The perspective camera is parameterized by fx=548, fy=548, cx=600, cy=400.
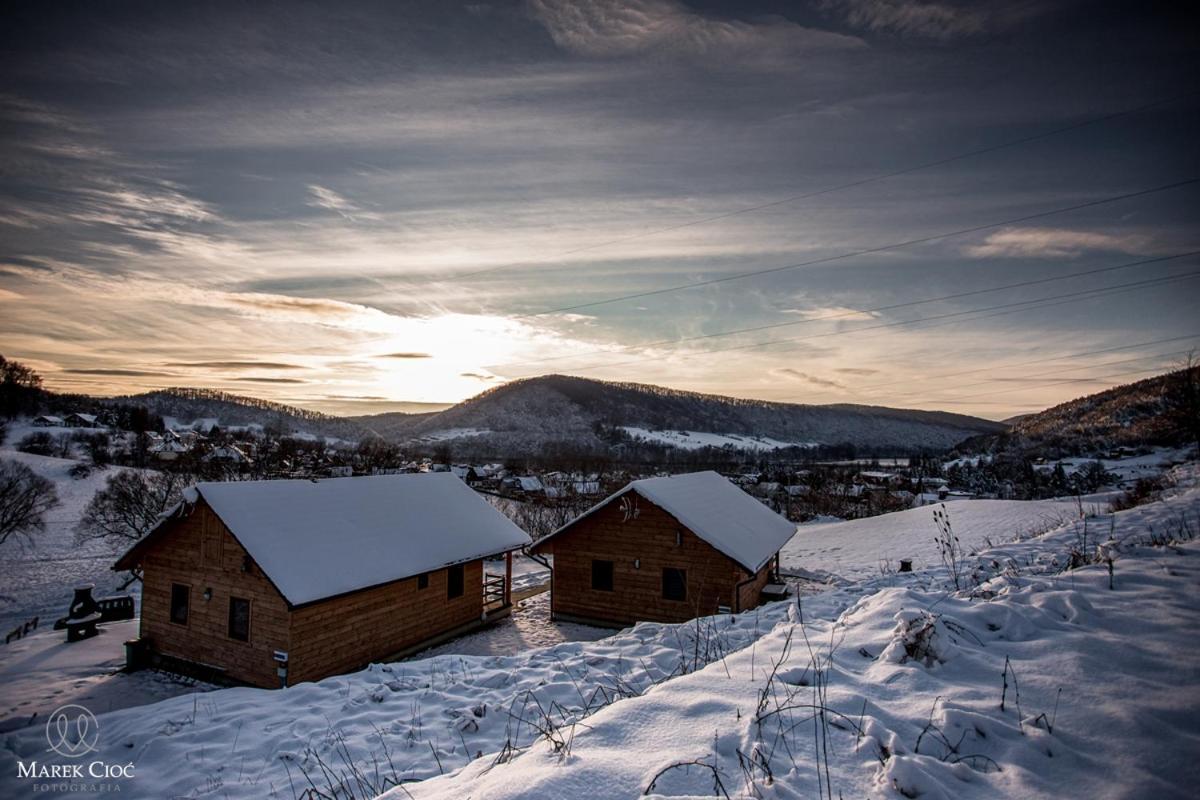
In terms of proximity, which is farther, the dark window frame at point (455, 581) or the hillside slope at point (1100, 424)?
the hillside slope at point (1100, 424)

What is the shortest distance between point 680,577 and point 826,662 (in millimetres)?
13977

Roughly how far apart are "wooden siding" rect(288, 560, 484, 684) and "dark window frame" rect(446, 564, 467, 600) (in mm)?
70

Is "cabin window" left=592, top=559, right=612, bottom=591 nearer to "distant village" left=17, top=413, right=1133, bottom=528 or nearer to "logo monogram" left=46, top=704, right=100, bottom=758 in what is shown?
"logo monogram" left=46, top=704, right=100, bottom=758

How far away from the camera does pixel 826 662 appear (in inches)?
188

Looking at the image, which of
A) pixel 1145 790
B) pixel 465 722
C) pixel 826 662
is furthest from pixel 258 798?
pixel 1145 790

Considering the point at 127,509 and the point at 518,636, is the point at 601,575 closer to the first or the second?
the point at 518,636

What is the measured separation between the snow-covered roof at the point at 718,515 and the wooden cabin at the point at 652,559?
0.05m

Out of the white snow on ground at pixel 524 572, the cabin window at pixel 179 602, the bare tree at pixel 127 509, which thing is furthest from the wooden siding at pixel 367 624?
the bare tree at pixel 127 509

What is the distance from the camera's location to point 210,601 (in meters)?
15.3

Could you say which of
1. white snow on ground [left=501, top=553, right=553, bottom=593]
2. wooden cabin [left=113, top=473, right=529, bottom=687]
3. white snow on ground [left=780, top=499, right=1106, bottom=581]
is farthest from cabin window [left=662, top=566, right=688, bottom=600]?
white snow on ground [left=780, top=499, right=1106, bottom=581]

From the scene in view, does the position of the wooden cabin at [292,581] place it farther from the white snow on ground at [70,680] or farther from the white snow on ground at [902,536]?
the white snow on ground at [902,536]

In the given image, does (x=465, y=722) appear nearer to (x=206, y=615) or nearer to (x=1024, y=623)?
(x=1024, y=623)

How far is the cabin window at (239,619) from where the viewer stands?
48.3 feet

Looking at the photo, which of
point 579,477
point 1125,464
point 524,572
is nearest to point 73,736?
point 524,572
